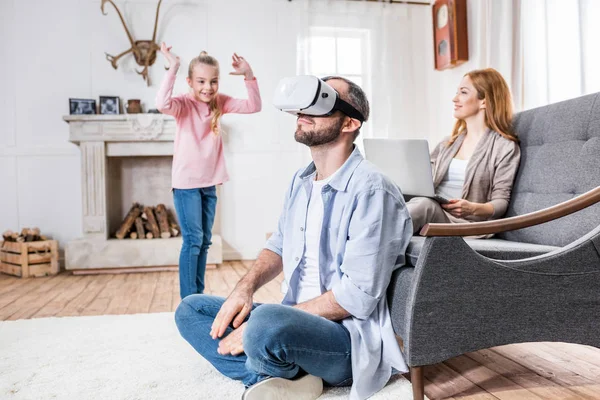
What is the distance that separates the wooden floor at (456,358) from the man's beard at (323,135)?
818mm

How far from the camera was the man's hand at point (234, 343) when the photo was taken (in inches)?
56.4

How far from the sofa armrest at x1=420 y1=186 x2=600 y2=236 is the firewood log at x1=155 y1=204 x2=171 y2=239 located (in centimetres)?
314

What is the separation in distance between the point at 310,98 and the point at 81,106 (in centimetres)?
331

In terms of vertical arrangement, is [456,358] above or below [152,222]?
below

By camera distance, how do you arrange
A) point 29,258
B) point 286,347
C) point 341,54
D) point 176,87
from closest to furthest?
point 286,347
point 29,258
point 176,87
point 341,54

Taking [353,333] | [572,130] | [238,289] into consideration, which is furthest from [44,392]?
[572,130]

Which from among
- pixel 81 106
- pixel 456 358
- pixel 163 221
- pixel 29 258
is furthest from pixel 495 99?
pixel 29 258

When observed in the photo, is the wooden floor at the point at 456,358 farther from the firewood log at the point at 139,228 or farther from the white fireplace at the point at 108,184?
the firewood log at the point at 139,228

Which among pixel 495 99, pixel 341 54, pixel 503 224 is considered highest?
pixel 341 54

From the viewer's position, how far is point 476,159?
236 centimetres

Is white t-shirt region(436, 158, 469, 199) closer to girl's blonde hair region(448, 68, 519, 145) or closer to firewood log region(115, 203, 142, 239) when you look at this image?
girl's blonde hair region(448, 68, 519, 145)

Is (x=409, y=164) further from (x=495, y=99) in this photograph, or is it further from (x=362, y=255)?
(x=362, y=255)

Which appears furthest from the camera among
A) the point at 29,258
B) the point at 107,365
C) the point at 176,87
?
the point at 176,87

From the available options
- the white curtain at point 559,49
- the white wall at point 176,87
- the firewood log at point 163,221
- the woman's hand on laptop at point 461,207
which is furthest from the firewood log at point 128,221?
the white curtain at point 559,49
